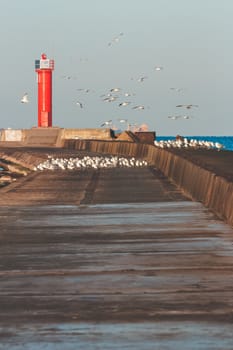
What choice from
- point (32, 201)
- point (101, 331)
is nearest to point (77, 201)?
point (32, 201)

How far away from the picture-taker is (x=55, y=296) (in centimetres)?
937

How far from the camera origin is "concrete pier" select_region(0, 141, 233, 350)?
7.67 meters

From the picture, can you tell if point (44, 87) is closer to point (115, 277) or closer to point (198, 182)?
point (198, 182)

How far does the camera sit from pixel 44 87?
11650 centimetres

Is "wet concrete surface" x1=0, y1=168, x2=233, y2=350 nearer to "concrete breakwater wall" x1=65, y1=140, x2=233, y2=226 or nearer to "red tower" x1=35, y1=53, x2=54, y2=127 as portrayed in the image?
"concrete breakwater wall" x1=65, y1=140, x2=233, y2=226

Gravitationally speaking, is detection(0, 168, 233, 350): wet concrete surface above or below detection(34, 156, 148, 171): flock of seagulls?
above

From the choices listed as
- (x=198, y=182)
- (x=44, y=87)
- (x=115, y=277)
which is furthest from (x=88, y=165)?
(x=44, y=87)

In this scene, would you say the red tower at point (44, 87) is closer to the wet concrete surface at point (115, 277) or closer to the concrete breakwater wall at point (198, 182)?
the concrete breakwater wall at point (198, 182)

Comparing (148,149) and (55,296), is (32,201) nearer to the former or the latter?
(55,296)

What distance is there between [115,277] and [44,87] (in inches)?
4199

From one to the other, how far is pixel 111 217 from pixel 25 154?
4835cm

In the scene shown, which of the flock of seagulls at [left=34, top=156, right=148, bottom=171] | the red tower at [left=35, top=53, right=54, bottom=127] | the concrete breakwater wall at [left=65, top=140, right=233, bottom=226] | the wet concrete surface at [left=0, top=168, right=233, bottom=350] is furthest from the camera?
the red tower at [left=35, top=53, right=54, bottom=127]

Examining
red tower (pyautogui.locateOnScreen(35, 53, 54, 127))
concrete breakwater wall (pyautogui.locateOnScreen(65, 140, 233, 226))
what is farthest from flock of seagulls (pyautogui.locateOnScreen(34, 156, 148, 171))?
red tower (pyautogui.locateOnScreen(35, 53, 54, 127))

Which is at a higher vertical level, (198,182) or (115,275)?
(115,275)
